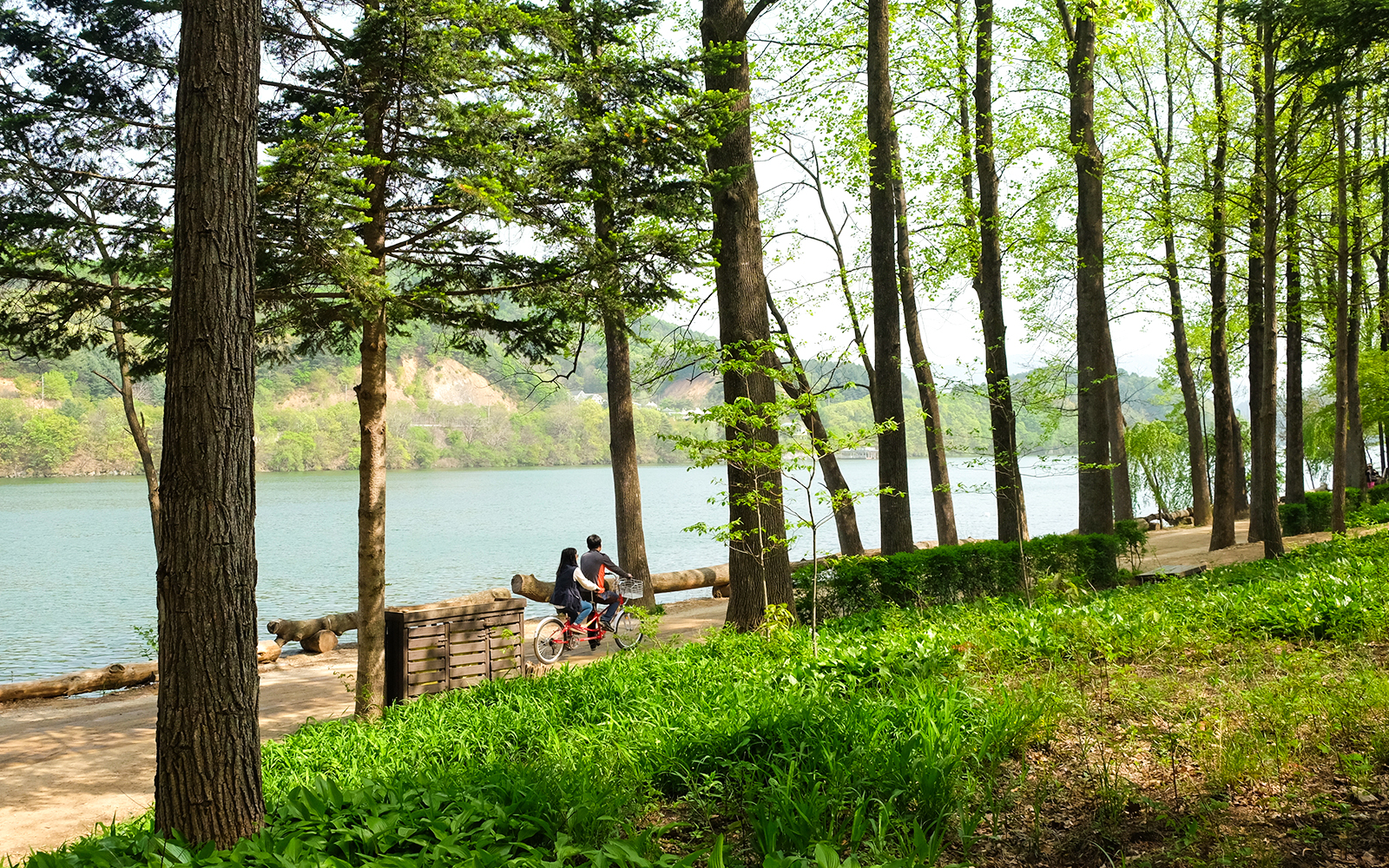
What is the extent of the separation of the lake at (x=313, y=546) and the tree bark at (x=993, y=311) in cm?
62

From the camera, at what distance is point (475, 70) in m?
6.84

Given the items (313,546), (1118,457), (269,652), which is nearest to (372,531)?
(269,652)

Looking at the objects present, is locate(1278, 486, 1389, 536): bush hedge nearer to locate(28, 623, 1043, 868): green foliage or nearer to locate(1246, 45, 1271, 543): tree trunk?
locate(1246, 45, 1271, 543): tree trunk

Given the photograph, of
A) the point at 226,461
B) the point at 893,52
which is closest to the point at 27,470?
the point at 893,52

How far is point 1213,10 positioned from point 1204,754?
1667cm

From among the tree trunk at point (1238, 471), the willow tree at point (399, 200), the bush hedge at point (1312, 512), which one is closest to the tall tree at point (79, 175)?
the willow tree at point (399, 200)

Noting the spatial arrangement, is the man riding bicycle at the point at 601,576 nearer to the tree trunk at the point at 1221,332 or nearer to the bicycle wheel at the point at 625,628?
the bicycle wheel at the point at 625,628

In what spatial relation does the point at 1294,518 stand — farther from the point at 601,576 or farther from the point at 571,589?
the point at 571,589

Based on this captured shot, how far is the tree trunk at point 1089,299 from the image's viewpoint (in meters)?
12.2

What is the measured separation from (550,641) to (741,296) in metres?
4.69

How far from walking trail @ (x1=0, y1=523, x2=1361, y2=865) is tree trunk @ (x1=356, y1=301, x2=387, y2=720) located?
0.31 meters

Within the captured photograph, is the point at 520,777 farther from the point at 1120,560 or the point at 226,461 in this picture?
the point at 1120,560

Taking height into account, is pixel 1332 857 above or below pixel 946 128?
below

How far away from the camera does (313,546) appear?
33.0 m
